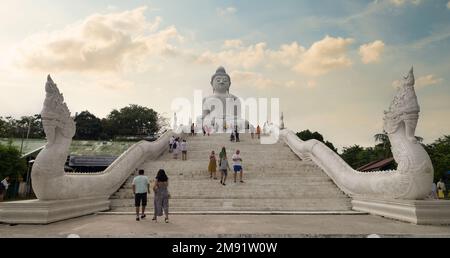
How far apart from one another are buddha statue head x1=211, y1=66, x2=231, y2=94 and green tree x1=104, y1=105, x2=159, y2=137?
19591 mm

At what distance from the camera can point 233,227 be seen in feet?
21.4

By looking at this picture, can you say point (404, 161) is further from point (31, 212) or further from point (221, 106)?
point (221, 106)

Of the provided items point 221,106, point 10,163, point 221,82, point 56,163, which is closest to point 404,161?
point 56,163

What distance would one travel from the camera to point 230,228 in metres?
6.39

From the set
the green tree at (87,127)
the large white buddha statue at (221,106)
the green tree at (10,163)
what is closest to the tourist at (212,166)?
the green tree at (10,163)

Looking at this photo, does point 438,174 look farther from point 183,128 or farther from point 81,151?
point 81,151

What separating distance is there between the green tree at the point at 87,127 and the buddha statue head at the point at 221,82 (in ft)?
69.9

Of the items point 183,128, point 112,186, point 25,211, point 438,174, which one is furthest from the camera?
point 183,128

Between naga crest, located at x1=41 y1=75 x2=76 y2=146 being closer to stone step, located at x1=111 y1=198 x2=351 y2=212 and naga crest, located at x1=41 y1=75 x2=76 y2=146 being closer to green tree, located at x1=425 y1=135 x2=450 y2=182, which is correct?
stone step, located at x1=111 y1=198 x2=351 y2=212

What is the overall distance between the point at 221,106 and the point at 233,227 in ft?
96.9

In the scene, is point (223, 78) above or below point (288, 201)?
above

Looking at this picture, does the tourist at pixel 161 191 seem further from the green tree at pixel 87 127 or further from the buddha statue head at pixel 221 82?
the green tree at pixel 87 127
